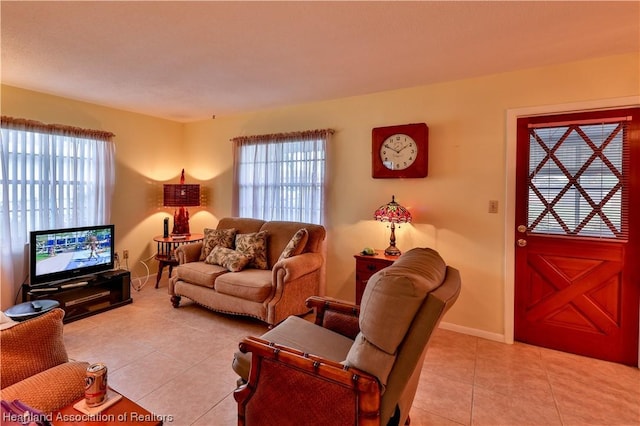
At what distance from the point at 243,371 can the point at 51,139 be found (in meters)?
3.57

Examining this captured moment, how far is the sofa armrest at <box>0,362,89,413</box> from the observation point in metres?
1.15

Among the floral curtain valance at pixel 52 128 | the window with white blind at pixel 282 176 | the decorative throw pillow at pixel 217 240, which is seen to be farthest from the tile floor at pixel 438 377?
the floral curtain valance at pixel 52 128

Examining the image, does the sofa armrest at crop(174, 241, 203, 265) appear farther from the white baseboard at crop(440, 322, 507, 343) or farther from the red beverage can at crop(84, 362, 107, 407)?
the white baseboard at crop(440, 322, 507, 343)

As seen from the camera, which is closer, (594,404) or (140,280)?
(594,404)

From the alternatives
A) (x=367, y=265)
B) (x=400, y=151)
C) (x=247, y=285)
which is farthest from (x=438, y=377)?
→ (x=400, y=151)

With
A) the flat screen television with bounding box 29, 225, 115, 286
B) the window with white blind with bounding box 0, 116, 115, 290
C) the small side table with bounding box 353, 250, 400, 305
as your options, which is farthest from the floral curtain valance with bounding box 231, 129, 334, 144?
the flat screen television with bounding box 29, 225, 115, 286

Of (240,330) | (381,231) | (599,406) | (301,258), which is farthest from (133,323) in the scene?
(599,406)

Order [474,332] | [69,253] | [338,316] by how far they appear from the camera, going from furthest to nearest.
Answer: [69,253] → [474,332] → [338,316]

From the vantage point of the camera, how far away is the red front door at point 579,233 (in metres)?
2.41

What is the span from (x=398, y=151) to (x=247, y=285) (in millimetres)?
2015

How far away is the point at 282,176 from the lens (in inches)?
157

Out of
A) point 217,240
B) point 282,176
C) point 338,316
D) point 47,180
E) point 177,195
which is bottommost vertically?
point 338,316

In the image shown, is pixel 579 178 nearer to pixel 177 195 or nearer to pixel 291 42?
pixel 291 42

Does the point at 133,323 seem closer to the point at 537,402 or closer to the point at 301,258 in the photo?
the point at 301,258
